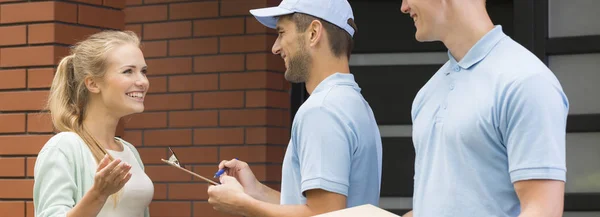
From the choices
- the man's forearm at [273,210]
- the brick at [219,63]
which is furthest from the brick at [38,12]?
the man's forearm at [273,210]

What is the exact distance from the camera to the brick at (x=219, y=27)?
5383mm

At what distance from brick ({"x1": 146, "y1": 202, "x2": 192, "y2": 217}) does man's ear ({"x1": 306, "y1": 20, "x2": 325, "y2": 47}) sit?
252 centimetres

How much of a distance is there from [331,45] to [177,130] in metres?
2.54

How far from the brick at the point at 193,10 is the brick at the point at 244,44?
0.16 m

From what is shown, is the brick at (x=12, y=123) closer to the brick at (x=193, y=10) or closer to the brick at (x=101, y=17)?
the brick at (x=101, y=17)

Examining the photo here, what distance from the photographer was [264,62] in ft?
17.3

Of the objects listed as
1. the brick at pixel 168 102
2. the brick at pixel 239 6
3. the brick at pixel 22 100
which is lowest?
the brick at pixel 168 102

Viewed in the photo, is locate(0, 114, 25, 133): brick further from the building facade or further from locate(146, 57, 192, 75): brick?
locate(146, 57, 192, 75): brick

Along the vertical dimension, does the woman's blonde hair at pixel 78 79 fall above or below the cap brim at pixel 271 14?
A: below

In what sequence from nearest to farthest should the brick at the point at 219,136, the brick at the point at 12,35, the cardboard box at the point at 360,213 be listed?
1. the cardboard box at the point at 360,213
2. the brick at the point at 12,35
3. the brick at the point at 219,136

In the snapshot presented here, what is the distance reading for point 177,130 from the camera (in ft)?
18.3

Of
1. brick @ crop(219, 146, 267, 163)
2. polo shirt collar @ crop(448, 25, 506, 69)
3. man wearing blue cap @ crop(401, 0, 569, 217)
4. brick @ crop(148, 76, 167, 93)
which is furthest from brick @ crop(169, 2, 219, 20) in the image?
polo shirt collar @ crop(448, 25, 506, 69)

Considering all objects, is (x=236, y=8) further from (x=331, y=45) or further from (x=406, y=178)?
(x=331, y=45)

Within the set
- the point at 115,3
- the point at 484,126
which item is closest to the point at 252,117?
the point at 115,3
